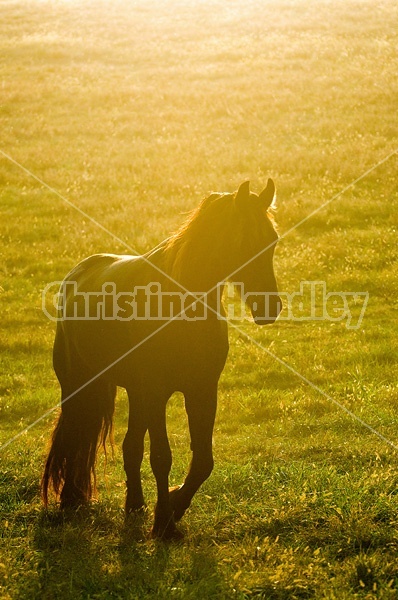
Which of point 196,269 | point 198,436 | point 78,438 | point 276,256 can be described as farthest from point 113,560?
point 276,256

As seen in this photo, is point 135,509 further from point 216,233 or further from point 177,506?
point 216,233

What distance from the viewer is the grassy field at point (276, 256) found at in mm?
5207

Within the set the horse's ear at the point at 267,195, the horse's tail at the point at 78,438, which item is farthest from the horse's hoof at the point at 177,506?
the horse's ear at the point at 267,195

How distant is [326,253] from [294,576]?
11.2 meters

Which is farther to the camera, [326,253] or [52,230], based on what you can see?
[52,230]

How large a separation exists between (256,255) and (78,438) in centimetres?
247

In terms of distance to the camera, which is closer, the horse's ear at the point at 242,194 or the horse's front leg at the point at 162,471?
the horse's ear at the point at 242,194

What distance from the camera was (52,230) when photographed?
17.1m

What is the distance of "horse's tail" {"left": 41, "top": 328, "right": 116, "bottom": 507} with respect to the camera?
6.27 m

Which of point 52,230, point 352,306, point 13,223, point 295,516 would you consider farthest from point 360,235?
point 295,516

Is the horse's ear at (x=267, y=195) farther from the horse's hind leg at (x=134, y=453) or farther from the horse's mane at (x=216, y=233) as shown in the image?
the horse's hind leg at (x=134, y=453)

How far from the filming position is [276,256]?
15797mm

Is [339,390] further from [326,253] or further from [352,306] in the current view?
→ [326,253]

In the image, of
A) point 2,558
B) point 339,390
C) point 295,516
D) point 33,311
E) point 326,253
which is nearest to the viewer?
point 2,558
